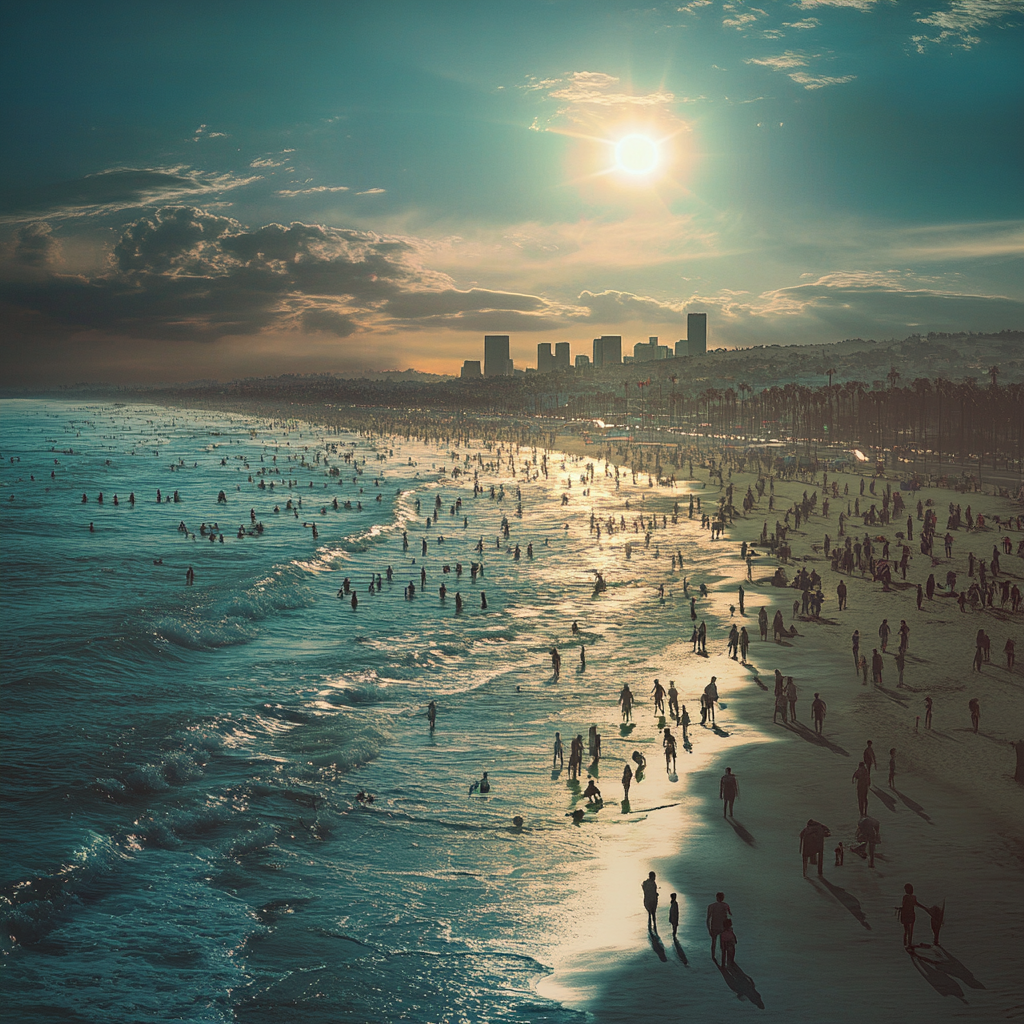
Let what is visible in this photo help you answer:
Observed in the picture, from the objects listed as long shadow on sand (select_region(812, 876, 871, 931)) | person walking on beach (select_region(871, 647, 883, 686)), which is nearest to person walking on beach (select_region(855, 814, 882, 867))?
long shadow on sand (select_region(812, 876, 871, 931))

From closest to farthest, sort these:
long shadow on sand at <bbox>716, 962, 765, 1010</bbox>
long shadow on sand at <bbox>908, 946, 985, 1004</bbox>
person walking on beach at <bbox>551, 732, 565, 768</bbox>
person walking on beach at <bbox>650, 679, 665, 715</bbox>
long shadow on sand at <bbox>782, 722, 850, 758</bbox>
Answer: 1. long shadow on sand at <bbox>908, 946, 985, 1004</bbox>
2. long shadow on sand at <bbox>716, 962, 765, 1010</bbox>
3. long shadow on sand at <bbox>782, 722, 850, 758</bbox>
4. person walking on beach at <bbox>551, 732, 565, 768</bbox>
5. person walking on beach at <bbox>650, 679, 665, 715</bbox>

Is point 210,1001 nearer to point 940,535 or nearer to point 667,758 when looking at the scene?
point 667,758

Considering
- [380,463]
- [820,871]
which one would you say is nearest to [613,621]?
[820,871]

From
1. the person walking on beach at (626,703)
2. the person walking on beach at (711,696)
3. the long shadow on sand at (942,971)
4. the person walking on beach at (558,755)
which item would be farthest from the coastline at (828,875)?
the person walking on beach at (626,703)

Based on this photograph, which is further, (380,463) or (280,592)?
(380,463)

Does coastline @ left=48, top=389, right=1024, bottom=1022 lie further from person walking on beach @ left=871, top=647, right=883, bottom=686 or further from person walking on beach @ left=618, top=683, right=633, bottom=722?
person walking on beach @ left=618, top=683, right=633, bottom=722

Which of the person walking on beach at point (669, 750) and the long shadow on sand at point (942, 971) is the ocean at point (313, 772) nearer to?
the person walking on beach at point (669, 750)
